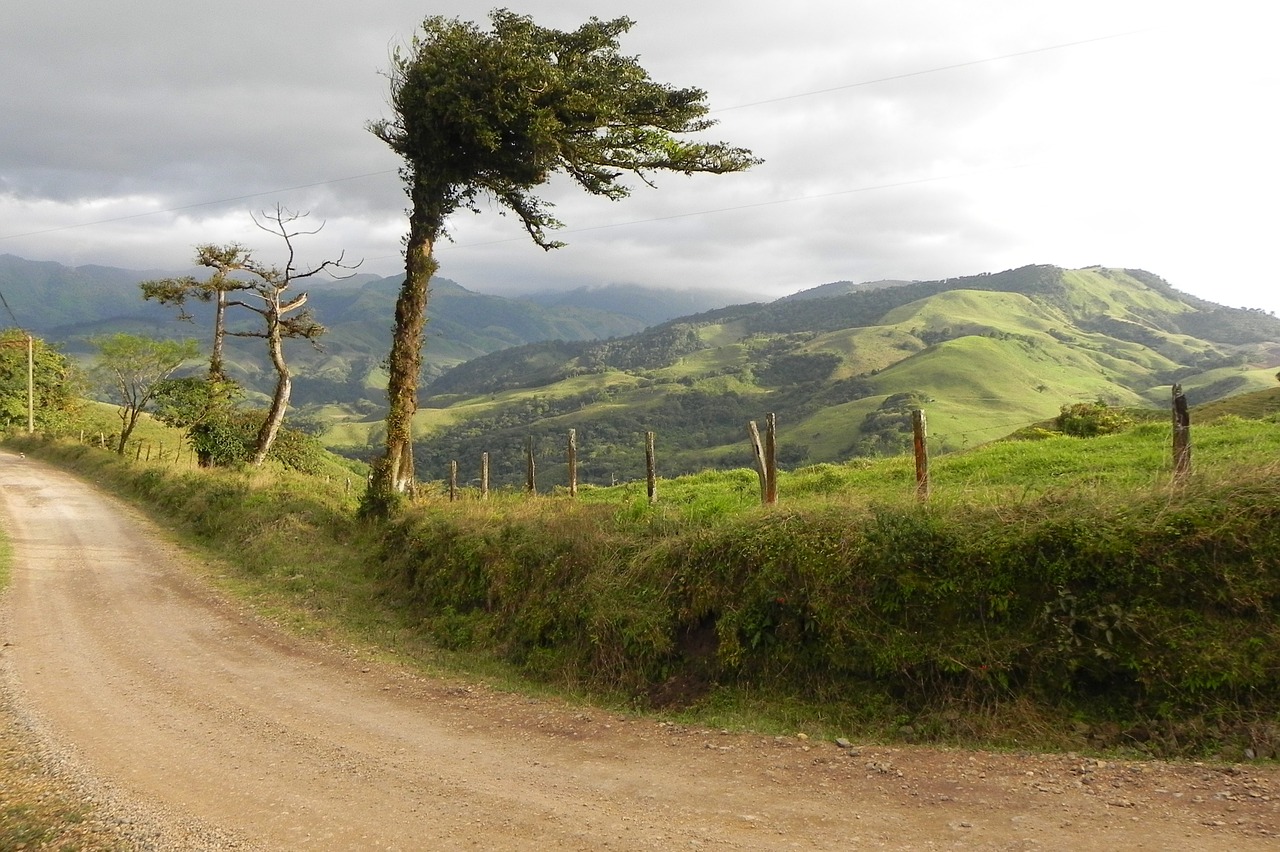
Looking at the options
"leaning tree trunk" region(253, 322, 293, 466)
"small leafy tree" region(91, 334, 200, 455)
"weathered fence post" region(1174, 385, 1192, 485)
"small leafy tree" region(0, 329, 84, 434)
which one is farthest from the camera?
"small leafy tree" region(0, 329, 84, 434)

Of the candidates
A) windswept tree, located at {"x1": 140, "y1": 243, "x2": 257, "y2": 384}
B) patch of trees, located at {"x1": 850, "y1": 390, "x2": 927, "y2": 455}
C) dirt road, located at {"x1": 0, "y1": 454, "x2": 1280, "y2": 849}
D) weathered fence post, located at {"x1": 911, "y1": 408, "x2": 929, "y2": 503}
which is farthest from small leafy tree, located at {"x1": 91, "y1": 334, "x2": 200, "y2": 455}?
patch of trees, located at {"x1": 850, "y1": 390, "x2": 927, "y2": 455}

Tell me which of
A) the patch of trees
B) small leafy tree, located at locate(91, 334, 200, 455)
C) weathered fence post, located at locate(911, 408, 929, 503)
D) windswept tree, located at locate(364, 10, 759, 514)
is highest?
windswept tree, located at locate(364, 10, 759, 514)

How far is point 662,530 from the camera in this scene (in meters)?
10.9

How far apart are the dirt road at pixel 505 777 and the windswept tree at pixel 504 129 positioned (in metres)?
8.13

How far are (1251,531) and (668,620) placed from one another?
20.2ft

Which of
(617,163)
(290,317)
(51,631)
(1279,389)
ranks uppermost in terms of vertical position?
(617,163)

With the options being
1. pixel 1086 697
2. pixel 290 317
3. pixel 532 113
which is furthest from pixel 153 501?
pixel 1086 697

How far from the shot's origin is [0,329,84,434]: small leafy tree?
53.5 metres

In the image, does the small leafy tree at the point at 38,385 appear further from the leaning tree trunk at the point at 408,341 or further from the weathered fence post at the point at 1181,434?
the weathered fence post at the point at 1181,434

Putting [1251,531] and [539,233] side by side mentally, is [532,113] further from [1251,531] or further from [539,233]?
[1251,531]

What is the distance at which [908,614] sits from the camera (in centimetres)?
810

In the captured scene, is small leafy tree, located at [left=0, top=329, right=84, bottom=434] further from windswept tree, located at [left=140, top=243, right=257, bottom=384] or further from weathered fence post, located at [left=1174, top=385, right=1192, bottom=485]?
weathered fence post, located at [left=1174, top=385, right=1192, bottom=485]

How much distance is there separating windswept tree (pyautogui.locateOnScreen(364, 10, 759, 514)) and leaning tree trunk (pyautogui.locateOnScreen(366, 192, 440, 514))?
28mm

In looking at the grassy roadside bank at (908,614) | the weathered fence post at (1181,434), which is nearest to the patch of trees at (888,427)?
the weathered fence post at (1181,434)
